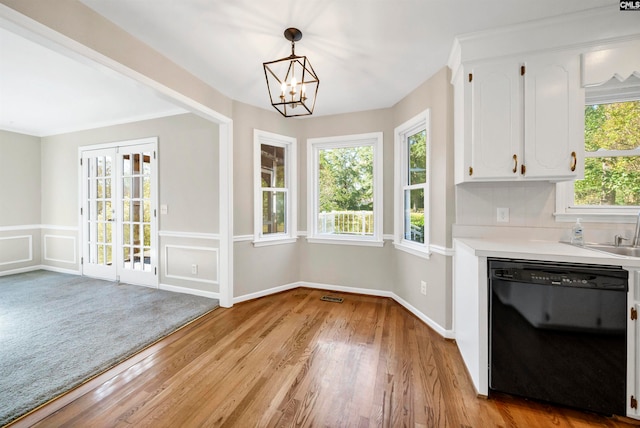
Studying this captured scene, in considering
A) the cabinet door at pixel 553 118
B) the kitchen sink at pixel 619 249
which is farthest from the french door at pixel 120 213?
the kitchen sink at pixel 619 249

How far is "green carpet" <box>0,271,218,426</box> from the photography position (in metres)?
1.78

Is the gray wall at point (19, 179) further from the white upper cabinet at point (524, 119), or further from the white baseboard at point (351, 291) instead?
the white upper cabinet at point (524, 119)

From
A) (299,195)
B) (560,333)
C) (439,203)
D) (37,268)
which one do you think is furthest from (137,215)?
(560,333)

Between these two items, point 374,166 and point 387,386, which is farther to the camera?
point 374,166

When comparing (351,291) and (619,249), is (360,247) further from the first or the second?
(619,249)

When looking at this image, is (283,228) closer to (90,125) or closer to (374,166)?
(374,166)

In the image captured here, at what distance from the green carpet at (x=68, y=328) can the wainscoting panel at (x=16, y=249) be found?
21.2 inches

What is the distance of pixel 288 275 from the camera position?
3783 mm

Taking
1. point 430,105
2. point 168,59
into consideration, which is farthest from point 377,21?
point 168,59

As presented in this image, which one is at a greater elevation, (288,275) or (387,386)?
(288,275)

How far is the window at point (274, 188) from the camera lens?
3.50 meters

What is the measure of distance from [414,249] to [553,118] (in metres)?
1.64

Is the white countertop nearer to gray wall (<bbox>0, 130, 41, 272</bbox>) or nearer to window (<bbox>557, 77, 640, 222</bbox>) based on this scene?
window (<bbox>557, 77, 640, 222</bbox>)

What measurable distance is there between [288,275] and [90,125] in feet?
13.4
